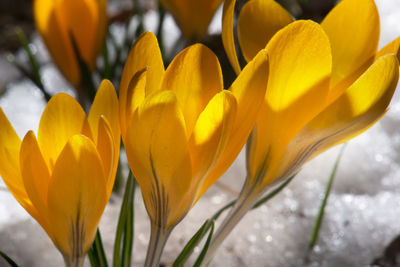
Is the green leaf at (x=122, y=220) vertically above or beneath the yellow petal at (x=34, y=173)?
beneath

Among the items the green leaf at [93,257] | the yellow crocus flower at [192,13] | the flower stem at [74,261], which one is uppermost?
the yellow crocus flower at [192,13]

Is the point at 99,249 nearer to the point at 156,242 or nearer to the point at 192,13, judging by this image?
the point at 156,242

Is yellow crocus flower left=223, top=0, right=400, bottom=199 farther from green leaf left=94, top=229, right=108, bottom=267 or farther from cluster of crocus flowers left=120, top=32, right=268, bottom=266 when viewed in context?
green leaf left=94, top=229, right=108, bottom=267

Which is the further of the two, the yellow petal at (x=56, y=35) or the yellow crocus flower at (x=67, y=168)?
the yellow petal at (x=56, y=35)

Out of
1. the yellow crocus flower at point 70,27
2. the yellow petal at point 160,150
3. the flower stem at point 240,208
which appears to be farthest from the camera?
the yellow crocus flower at point 70,27

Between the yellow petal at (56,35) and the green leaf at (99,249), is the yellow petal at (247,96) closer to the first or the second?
the green leaf at (99,249)

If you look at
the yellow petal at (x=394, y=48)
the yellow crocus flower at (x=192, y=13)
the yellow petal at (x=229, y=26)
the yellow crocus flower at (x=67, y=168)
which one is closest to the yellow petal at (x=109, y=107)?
the yellow crocus flower at (x=67, y=168)

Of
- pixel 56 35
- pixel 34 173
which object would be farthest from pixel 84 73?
pixel 34 173
